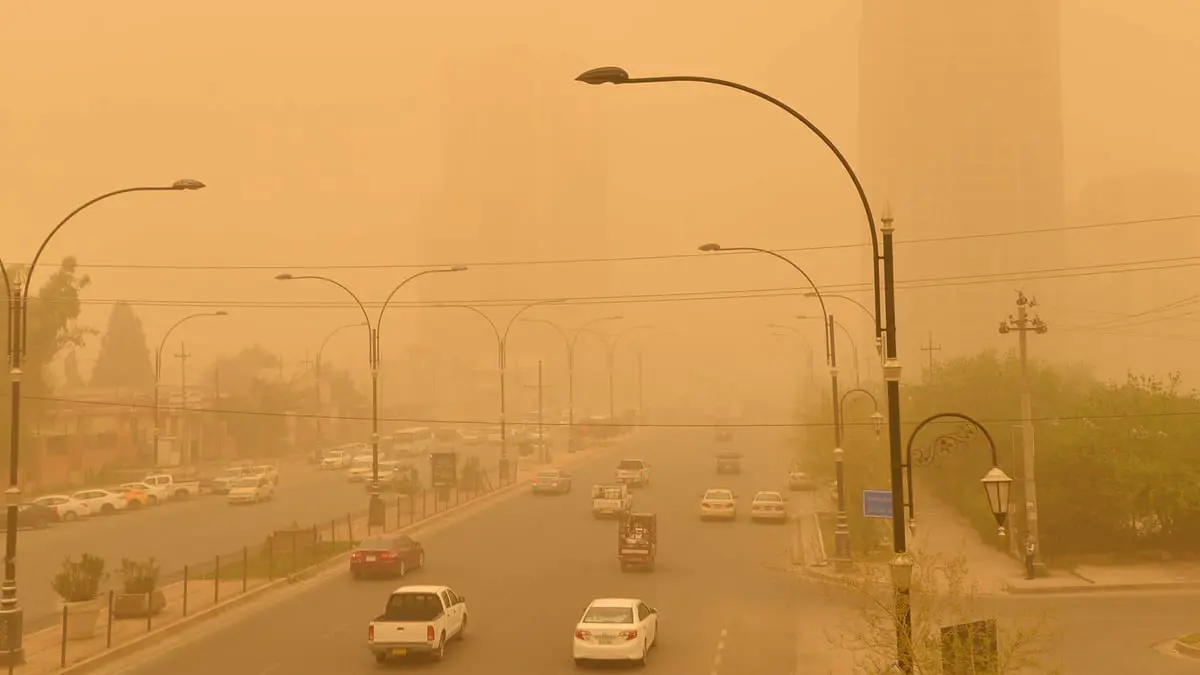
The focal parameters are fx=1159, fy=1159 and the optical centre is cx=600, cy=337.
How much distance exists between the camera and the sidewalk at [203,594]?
27220 millimetres

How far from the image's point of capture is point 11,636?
85.0ft

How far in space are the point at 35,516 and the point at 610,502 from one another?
3002cm

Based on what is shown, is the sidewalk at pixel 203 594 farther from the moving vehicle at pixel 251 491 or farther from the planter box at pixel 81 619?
the moving vehicle at pixel 251 491

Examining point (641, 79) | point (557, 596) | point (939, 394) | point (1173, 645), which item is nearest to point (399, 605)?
point (557, 596)

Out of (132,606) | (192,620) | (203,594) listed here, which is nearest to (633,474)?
(203,594)

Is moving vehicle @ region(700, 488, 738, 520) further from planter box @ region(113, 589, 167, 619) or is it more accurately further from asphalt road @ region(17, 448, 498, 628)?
planter box @ region(113, 589, 167, 619)

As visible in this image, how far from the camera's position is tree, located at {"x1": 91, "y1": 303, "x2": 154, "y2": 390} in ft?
599

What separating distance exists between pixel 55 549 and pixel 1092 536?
Result: 137 ft

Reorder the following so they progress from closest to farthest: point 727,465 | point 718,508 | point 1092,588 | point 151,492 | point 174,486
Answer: point 1092,588
point 718,508
point 151,492
point 174,486
point 727,465

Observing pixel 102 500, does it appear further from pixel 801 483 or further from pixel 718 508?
pixel 801 483

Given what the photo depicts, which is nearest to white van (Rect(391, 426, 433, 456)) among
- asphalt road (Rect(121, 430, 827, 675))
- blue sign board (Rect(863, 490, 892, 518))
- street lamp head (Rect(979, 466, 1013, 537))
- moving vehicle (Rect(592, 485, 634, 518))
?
asphalt road (Rect(121, 430, 827, 675))

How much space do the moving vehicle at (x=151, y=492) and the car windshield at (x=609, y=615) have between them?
5269 cm

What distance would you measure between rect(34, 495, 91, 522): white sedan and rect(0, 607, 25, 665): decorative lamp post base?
39159mm

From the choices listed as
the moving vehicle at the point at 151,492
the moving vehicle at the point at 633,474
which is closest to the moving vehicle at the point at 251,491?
the moving vehicle at the point at 151,492
